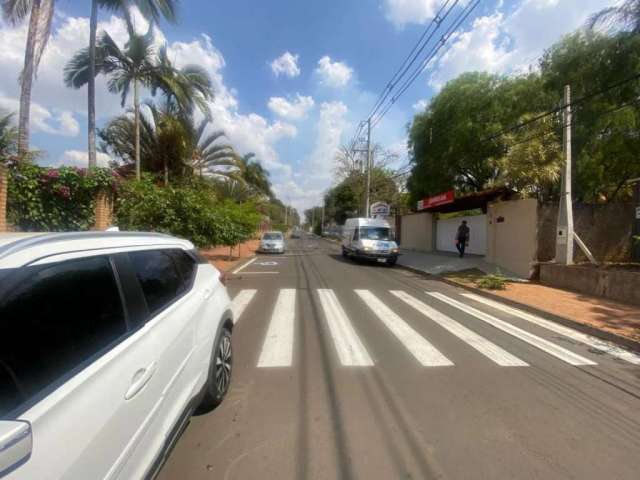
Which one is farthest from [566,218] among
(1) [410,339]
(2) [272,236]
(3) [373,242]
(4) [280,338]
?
(2) [272,236]

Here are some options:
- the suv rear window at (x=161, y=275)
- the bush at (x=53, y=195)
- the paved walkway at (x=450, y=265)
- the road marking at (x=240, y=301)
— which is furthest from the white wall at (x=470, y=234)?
the suv rear window at (x=161, y=275)

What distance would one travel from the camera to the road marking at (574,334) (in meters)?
4.98

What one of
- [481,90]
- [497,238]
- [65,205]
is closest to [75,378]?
[65,205]

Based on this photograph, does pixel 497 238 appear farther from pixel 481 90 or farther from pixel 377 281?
pixel 481 90

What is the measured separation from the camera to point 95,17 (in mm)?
11273

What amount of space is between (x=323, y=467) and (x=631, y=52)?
14.8m

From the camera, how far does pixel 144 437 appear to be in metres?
1.83

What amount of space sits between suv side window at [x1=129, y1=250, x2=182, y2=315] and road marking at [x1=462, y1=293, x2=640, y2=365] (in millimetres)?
5881

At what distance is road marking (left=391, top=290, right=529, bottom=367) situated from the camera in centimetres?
454

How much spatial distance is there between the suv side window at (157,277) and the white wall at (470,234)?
15.4 meters

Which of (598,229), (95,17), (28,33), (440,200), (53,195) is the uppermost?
(95,17)

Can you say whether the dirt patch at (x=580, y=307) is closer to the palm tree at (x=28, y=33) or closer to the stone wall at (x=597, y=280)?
the stone wall at (x=597, y=280)

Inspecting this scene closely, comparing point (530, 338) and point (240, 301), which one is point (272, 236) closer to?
point (240, 301)

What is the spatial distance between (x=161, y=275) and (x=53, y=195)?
745cm
